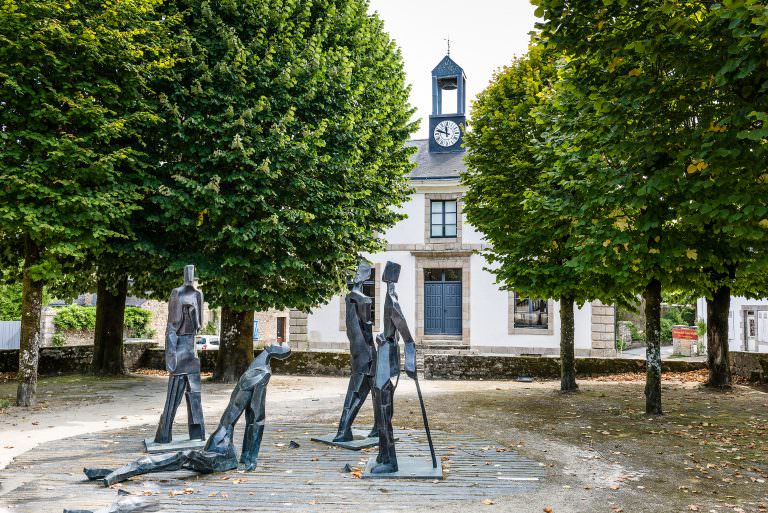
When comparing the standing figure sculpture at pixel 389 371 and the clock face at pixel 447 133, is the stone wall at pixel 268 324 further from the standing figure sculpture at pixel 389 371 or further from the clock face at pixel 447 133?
the standing figure sculpture at pixel 389 371

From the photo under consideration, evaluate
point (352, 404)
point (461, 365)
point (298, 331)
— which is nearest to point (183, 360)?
point (352, 404)

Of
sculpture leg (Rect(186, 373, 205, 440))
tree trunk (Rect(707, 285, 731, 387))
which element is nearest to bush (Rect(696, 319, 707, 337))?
tree trunk (Rect(707, 285, 731, 387))

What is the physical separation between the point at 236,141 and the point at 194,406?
19.6 ft

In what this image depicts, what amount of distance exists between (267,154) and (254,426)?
7.33m

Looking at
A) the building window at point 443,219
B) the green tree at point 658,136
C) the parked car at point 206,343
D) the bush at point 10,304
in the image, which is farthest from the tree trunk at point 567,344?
the bush at point 10,304

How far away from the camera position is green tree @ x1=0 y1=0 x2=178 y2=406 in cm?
1057

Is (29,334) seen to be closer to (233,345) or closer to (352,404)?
(233,345)

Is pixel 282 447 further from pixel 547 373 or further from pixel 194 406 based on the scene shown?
pixel 547 373

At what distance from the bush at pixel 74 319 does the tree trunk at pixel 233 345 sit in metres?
17.3

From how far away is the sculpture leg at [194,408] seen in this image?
8.20 metres

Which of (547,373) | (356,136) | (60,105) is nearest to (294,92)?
(356,136)

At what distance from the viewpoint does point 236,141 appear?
1217 centimetres

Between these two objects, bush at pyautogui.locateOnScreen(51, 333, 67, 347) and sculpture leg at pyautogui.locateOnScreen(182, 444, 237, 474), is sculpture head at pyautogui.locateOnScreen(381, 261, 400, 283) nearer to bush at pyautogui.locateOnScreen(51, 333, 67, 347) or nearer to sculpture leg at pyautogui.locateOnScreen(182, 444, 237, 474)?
sculpture leg at pyautogui.locateOnScreen(182, 444, 237, 474)

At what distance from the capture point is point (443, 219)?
24.9m
